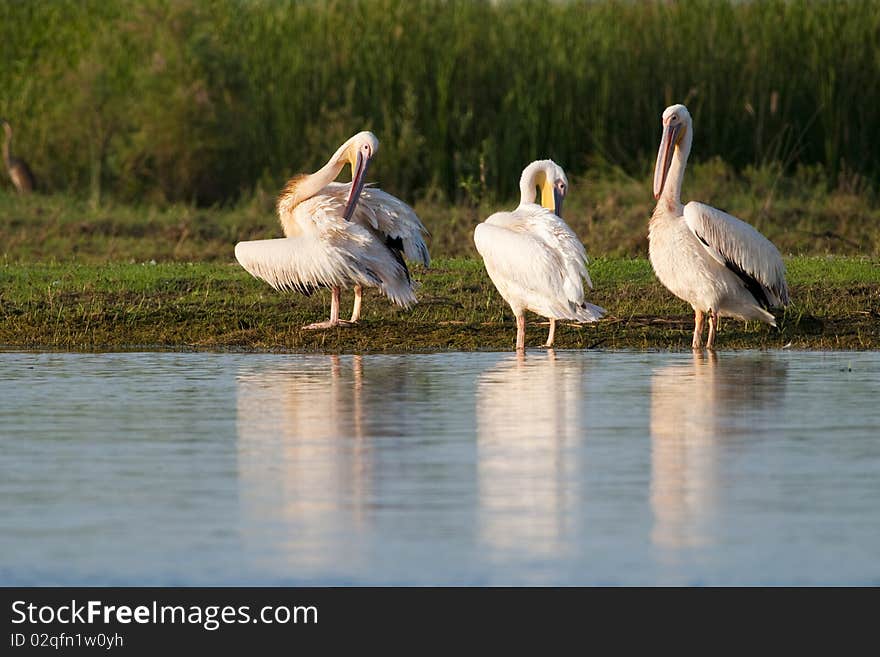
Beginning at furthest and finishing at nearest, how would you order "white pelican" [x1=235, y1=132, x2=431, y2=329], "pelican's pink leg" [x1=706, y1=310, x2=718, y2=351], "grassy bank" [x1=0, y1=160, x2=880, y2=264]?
"grassy bank" [x1=0, y1=160, x2=880, y2=264]
"white pelican" [x1=235, y1=132, x2=431, y2=329]
"pelican's pink leg" [x1=706, y1=310, x2=718, y2=351]

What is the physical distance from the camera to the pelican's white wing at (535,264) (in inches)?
430

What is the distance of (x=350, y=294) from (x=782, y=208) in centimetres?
536

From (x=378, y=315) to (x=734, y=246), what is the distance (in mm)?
2532

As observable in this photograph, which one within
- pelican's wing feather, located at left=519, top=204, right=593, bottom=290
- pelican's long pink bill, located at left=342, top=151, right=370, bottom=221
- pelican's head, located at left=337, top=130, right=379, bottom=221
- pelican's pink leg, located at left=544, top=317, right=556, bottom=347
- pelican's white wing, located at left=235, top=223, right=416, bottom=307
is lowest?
pelican's pink leg, located at left=544, top=317, right=556, bottom=347

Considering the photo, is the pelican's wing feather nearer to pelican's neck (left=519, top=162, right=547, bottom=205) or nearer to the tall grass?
pelican's neck (left=519, top=162, right=547, bottom=205)

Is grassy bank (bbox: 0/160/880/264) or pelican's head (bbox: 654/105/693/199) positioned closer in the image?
pelican's head (bbox: 654/105/693/199)

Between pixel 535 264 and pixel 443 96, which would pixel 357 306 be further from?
pixel 443 96

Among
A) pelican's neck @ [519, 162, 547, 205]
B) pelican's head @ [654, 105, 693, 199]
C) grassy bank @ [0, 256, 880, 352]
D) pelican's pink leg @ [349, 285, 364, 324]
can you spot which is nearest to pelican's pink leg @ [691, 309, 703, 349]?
grassy bank @ [0, 256, 880, 352]

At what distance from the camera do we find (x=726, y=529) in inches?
224

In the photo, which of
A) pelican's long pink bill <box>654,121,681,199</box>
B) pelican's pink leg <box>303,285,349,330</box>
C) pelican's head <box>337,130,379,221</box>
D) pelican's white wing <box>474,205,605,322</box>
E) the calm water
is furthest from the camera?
pelican's head <box>337,130,379,221</box>

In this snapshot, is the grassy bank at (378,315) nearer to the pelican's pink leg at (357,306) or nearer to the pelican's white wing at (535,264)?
the pelican's pink leg at (357,306)

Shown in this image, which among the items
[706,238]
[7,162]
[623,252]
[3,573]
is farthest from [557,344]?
[7,162]

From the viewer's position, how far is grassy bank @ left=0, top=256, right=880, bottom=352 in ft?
37.9

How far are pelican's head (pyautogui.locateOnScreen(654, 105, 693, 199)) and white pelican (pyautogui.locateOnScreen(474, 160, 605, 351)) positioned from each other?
2.65 feet
